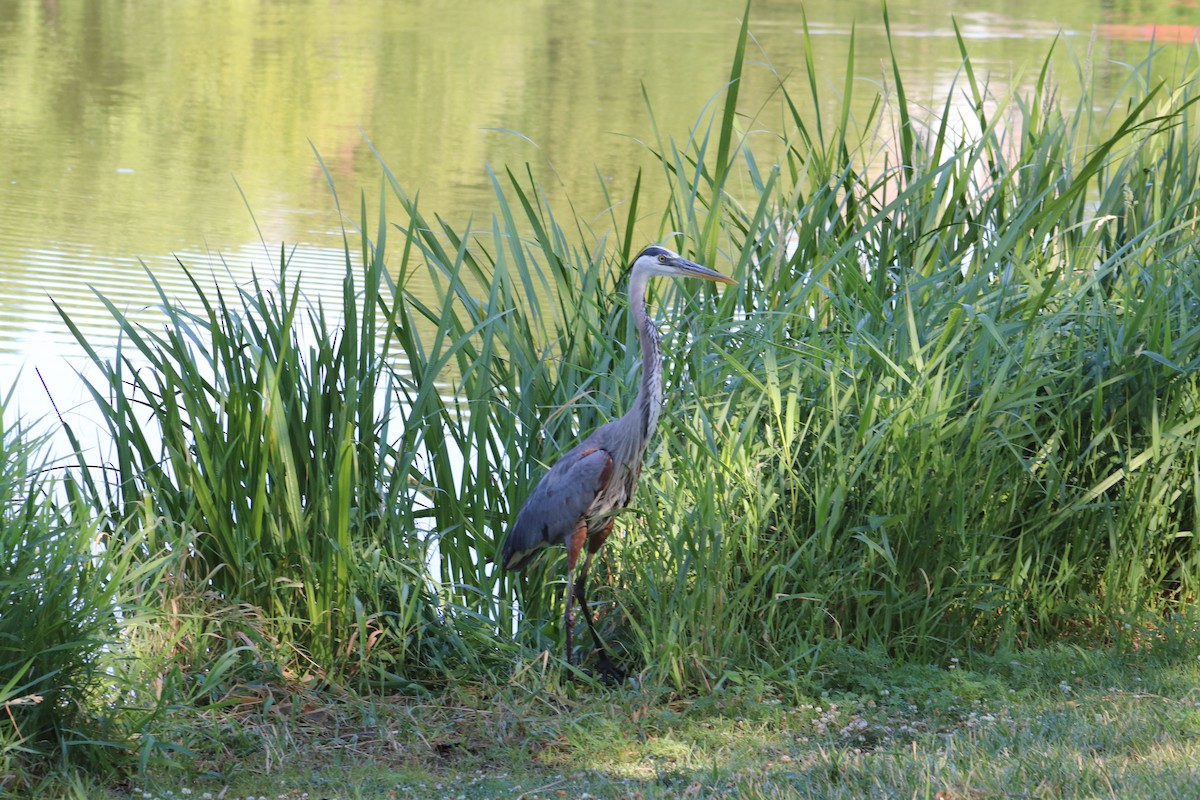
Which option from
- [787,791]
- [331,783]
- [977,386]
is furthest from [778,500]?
[331,783]

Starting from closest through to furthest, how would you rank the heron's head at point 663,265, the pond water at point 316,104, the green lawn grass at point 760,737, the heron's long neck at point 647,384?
1. the green lawn grass at point 760,737
2. the heron's long neck at point 647,384
3. the heron's head at point 663,265
4. the pond water at point 316,104

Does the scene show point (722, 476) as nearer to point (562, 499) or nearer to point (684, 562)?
point (684, 562)

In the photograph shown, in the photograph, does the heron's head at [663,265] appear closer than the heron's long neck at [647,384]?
No

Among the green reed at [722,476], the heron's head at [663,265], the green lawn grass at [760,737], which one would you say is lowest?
the green lawn grass at [760,737]

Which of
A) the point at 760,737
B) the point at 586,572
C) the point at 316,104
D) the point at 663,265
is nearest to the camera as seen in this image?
the point at 760,737

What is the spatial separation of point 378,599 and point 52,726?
35.7 inches

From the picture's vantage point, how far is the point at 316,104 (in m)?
13.6

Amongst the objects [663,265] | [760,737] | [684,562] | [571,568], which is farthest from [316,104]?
[760,737]

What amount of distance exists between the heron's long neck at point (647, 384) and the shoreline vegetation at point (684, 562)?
23 centimetres

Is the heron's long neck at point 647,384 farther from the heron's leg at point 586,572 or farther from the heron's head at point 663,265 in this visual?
the heron's leg at point 586,572

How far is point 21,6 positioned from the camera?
63.8 feet

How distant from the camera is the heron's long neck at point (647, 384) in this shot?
3375 millimetres

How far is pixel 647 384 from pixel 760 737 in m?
0.91

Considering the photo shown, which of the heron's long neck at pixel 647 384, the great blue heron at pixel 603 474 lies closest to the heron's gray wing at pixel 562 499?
the great blue heron at pixel 603 474
